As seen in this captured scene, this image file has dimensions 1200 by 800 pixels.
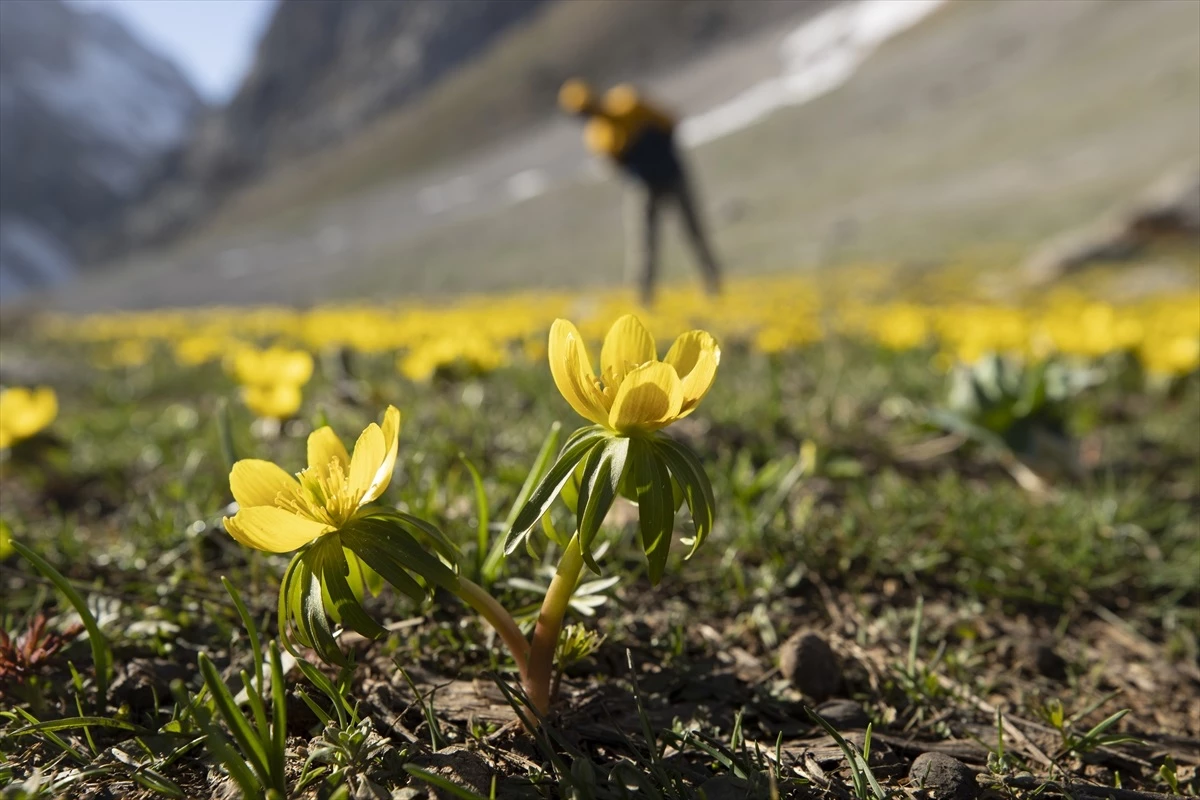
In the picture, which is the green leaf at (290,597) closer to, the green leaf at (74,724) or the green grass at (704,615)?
the green grass at (704,615)

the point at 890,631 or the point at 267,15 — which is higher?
the point at 267,15

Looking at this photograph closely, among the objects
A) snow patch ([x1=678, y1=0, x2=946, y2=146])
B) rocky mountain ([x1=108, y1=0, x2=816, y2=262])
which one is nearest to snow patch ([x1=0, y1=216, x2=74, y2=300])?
rocky mountain ([x1=108, y1=0, x2=816, y2=262])

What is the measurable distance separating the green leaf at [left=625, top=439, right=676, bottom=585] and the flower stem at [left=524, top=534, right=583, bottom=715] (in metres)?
0.10

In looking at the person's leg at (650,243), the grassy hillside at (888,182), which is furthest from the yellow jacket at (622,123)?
the grassy hillside at (888,182)

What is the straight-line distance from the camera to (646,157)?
890cm

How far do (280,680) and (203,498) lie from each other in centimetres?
144

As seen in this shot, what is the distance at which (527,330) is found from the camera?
17.6ft

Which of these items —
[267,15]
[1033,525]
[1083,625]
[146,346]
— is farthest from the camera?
[267,15]

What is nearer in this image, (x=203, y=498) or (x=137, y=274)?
(x=203, y=498)

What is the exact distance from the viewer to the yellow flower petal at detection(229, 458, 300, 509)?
3.67 feet

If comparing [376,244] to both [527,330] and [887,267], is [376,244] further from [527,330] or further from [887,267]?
[527,330]

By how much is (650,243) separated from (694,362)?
7.63m

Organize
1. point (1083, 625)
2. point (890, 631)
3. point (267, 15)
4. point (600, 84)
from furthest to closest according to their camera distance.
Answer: point (267, 15) < point (600, 84) < point (1083, 625) < point (890, 631)

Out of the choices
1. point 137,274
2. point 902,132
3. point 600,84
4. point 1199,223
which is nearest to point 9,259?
point 137,274
